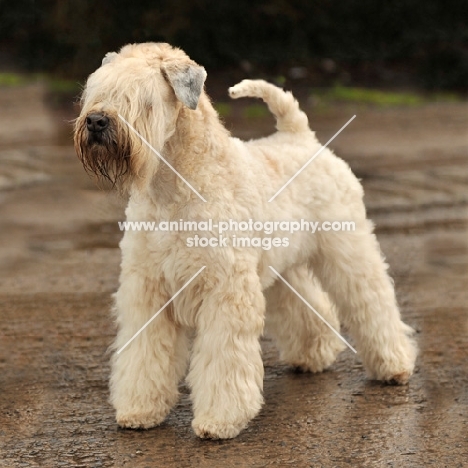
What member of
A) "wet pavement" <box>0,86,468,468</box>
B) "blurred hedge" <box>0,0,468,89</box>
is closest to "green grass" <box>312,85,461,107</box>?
"blurred hedge" <box>0,0,468,89</box>

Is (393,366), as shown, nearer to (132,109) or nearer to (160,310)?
(160,310)

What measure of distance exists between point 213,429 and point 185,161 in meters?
1.29

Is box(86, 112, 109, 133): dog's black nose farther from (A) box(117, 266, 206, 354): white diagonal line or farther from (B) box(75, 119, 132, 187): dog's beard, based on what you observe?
(A) box(117, 266, 206, 354): white diagonal line

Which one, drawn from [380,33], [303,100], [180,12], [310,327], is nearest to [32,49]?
[180,12]

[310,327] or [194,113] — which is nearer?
[194,113]

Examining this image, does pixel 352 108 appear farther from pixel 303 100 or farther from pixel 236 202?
pixel 236 202

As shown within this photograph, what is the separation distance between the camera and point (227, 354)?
4.14m

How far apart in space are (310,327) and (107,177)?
1.73 metres

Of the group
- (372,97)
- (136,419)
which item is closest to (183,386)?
(136,419)

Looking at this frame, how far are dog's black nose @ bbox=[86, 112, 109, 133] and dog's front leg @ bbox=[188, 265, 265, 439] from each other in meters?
0.83

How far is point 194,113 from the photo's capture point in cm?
423

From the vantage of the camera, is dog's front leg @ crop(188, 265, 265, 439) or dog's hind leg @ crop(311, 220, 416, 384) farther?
dog's hind leg @ crop(311, 220, 416, 384)

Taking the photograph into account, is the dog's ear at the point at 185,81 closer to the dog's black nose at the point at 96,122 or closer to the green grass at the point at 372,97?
the dog's black nose at the point at 96,122

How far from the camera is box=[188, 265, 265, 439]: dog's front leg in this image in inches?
162
